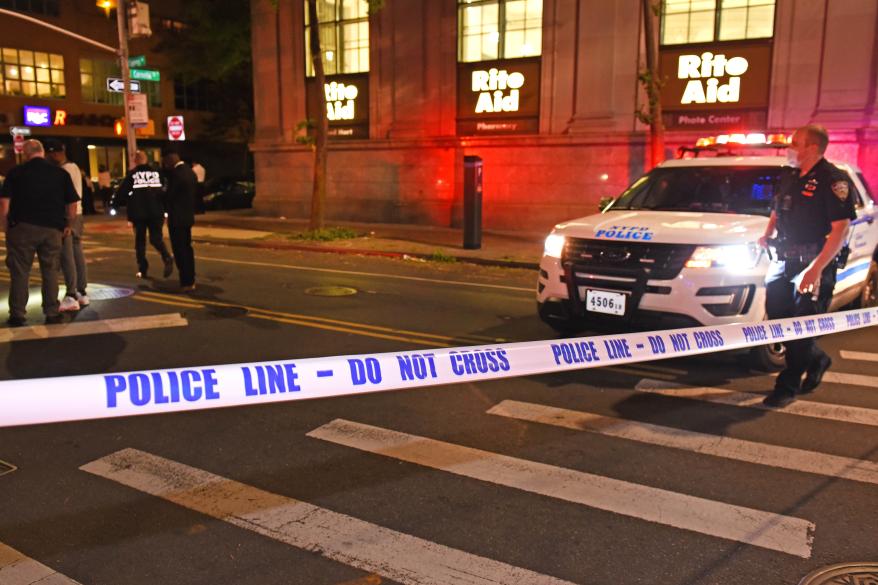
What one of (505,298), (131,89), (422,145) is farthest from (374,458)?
(131,89)

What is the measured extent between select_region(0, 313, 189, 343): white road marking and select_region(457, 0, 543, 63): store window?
14748 mm

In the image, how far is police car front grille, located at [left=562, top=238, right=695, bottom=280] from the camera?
5785 mm

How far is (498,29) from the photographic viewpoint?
20422mm

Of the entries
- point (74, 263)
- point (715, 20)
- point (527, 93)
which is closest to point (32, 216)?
point (74, 263)

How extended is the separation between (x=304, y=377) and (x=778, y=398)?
12.7 ft

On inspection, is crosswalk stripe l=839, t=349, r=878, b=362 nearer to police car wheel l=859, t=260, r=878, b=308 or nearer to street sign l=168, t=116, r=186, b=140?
police car wheel l=859, t=260, r=878, b=308

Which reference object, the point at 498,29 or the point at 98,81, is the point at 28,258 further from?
the point at 98,81

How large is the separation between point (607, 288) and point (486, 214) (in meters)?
15.1

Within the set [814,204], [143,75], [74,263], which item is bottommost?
[74,263]

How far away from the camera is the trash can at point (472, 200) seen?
51.6 ft

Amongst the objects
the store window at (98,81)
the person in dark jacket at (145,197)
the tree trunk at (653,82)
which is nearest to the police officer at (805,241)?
the person in dark jacket at (145,197)

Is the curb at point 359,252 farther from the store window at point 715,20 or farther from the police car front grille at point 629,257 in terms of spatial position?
the store window at point 715,20

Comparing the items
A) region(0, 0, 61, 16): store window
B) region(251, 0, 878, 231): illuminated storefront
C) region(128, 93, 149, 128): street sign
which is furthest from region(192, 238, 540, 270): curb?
region(0, 0, 61, 16): store window

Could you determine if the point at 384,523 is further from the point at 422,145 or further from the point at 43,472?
the point at 422,145
